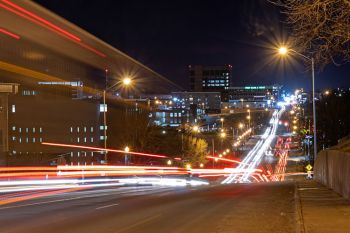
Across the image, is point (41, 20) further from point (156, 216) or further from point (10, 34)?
point (156, 216)

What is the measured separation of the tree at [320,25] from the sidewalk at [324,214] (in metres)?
3.81

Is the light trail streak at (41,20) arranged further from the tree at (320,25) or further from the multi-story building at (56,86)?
the tree at (320,25)

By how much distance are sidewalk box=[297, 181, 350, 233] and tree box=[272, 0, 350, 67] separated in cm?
381

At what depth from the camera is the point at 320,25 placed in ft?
35.2

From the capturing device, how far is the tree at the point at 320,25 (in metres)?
10.5

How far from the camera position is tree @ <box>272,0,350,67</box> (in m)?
10.5

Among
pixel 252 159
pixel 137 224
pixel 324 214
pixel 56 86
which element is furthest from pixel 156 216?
pixel 252 159

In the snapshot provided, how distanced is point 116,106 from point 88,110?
6.30 m

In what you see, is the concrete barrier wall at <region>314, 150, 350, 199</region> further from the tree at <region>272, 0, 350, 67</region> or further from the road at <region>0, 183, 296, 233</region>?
the tree at <region>272, 0, 350, 67</region>

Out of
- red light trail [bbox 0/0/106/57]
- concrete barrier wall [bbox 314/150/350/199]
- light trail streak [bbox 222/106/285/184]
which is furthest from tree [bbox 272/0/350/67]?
light trail streak [bbox 222/106/285/184]

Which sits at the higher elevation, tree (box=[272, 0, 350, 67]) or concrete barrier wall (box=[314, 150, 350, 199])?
tree (box=[272, 0, 350, 67])

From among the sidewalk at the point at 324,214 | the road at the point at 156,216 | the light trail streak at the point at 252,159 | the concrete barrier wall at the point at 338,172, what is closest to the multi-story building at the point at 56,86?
the road at the point at 156,216

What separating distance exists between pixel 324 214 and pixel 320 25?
21.8 feet

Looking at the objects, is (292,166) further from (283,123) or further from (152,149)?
(283,123)
